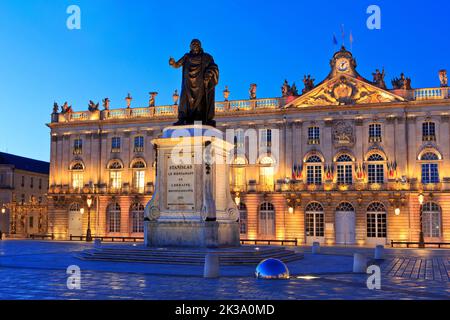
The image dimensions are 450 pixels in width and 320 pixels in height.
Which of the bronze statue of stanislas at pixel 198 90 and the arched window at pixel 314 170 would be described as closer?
the bronze statue of stanislas at pixel 198 90

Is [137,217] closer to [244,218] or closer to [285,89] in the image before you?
[244,218]

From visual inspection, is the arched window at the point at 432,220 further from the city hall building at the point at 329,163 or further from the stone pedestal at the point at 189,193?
the stone pedestal at the point at 189,193

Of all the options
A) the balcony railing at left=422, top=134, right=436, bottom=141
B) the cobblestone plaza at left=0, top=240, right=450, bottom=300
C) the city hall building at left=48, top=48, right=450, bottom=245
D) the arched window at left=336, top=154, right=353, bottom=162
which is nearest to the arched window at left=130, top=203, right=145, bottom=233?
the city hall building at left=48, top=48, right=450, bottom=245

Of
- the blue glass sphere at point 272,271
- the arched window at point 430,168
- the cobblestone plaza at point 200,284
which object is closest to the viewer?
the cobblestone plaza at point 200,284

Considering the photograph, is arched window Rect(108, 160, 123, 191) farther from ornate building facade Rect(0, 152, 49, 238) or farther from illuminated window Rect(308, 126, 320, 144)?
illuminated window Rect(308, 126, 320, 144)

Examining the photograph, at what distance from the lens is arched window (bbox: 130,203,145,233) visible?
161 ft

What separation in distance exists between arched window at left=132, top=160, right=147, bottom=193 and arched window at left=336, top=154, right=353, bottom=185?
1597 centimetres

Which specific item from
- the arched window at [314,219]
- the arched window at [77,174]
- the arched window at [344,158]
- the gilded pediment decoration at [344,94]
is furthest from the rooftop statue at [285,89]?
the arched window at [77,174]

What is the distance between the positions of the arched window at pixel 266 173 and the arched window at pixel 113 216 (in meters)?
12.7

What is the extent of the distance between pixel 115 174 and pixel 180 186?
32735 millimetres

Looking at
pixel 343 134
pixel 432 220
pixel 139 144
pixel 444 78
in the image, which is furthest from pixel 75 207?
pixel 444 78

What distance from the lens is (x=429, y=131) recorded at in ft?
139

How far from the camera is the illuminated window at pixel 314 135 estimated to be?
4497cm
